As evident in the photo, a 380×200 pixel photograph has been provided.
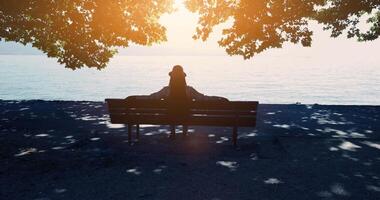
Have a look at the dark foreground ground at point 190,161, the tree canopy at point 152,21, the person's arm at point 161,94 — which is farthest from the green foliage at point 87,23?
the person's arm at point 161,94

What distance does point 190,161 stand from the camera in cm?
816

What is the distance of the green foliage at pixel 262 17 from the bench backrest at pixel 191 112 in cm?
944

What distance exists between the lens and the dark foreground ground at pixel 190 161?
632 cm

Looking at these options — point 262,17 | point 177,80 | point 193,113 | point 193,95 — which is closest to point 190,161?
point 193,113

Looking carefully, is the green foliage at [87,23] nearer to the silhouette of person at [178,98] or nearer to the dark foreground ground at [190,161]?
the dark foreground ground at [190,161]

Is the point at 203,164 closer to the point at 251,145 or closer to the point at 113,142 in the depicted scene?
the point at 251,145

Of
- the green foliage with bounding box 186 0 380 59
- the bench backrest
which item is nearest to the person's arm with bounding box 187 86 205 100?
the bench backrest

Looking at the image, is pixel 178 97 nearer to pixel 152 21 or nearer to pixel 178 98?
pixel 178 98

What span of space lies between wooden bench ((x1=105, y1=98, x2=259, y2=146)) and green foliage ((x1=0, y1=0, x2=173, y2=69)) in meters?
8.39

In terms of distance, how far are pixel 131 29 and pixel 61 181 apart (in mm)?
13237

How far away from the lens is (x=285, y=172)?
7.36 meters

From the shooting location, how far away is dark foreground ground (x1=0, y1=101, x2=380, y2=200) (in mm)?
6324

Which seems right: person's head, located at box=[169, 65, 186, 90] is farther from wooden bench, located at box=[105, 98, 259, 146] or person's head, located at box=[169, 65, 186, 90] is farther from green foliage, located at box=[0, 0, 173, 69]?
green foliage, located at box=[0, 0, 173, 69]

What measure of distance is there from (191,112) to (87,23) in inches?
448
